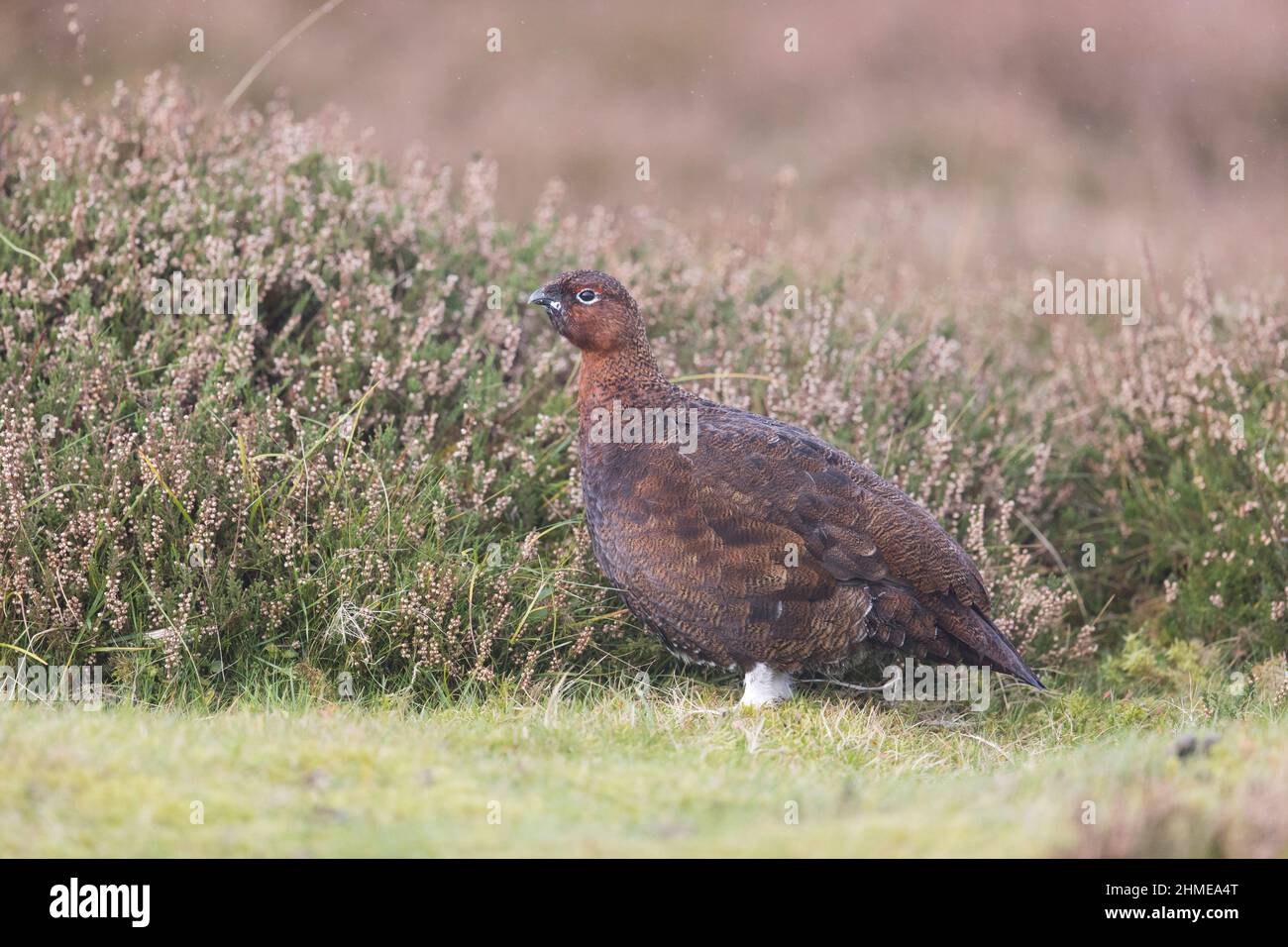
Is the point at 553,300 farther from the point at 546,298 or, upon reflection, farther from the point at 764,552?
the point at 764,552

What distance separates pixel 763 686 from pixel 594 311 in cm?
152

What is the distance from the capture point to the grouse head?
5.35 metres

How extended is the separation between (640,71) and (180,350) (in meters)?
9.19

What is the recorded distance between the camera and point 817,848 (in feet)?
10.8

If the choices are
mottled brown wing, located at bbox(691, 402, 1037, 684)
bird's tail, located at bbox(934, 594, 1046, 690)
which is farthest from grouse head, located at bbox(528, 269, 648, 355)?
bird's tail, located at bbox(934, 594, 1046, 690)

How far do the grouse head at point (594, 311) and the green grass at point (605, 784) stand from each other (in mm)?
1312

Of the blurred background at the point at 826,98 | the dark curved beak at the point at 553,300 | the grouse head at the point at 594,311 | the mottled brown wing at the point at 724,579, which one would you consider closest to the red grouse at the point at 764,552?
the mottled brown wing at the point at 724,579

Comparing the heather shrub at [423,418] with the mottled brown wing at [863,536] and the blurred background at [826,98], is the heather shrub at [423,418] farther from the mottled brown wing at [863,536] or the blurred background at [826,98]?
the blurred background at [826,98]

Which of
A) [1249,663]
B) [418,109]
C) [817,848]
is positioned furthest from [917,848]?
[418,109]

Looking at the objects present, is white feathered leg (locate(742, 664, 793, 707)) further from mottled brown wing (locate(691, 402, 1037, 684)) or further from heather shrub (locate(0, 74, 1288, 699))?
heather shrub (locate(0, 74, 1288, 699))

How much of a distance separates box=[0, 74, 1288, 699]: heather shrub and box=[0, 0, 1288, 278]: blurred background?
9.94ft

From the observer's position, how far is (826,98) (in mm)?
13750

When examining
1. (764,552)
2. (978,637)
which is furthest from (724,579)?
(978,637)

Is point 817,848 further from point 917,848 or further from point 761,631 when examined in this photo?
point 761,631
